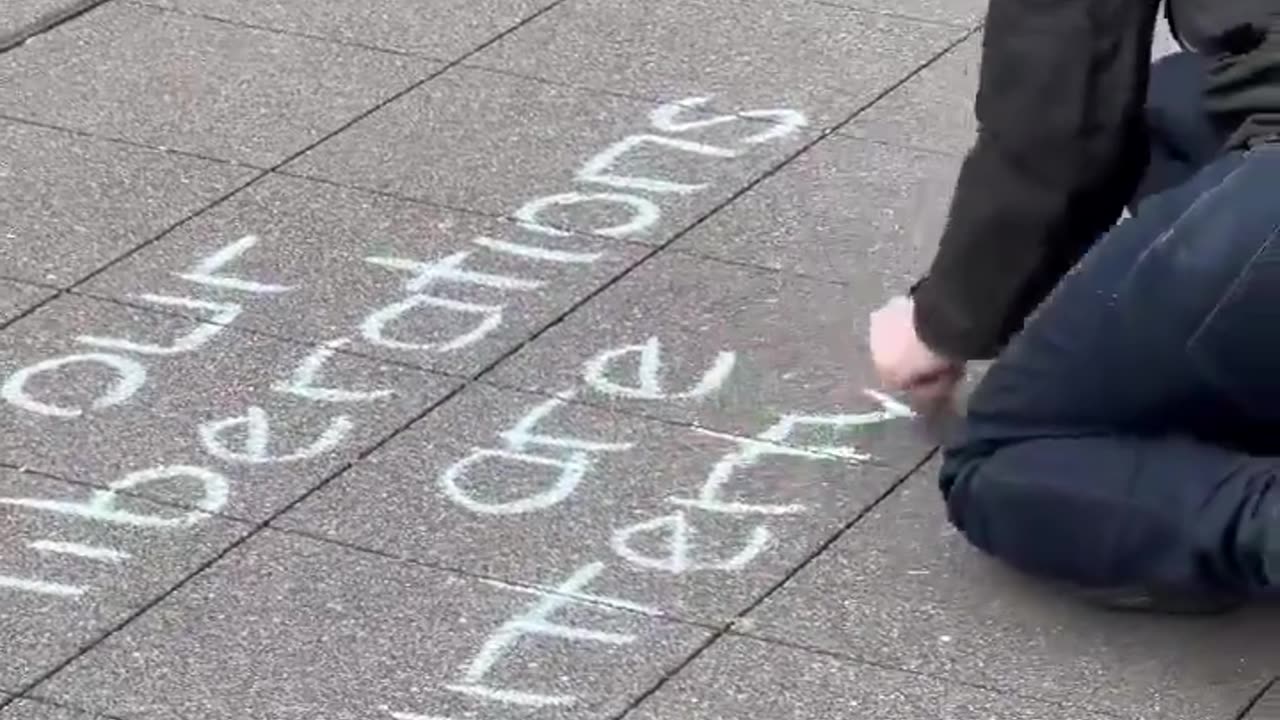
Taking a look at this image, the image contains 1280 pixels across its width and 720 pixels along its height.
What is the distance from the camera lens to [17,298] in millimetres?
4828

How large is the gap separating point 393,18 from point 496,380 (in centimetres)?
175

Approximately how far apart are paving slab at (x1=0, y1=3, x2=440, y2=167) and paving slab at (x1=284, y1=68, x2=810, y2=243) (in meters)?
0.11

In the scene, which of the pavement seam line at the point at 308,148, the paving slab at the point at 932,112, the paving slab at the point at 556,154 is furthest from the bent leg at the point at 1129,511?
the pavement seam line at the point at 308,148

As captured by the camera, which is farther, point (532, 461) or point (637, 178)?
point (637, 178)

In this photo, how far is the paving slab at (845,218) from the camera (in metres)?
4.98

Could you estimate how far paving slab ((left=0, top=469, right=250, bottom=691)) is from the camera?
12.7 feet

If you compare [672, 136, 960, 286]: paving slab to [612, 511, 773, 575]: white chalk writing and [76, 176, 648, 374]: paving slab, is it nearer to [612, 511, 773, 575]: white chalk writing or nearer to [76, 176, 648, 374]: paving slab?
[76, 176, 648, 374]: paving slab

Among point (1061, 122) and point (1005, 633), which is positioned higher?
point (1061, 122)

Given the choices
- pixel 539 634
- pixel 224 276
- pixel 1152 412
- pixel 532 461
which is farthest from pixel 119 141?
pixel 1152 412

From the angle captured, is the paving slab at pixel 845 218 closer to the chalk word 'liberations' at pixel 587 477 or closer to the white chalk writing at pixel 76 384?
the chalk word 'liberations' at pixel 587 477

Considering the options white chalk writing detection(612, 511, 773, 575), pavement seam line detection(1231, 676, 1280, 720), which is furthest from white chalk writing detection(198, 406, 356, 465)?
pavement seam line detection(1231, 676, 1280, 720)

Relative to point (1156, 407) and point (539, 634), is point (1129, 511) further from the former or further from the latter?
→ point (539, 634)

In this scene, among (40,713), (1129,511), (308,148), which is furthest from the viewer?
(308,148)

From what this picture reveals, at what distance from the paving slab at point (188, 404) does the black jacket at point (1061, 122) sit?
983 millimetres
